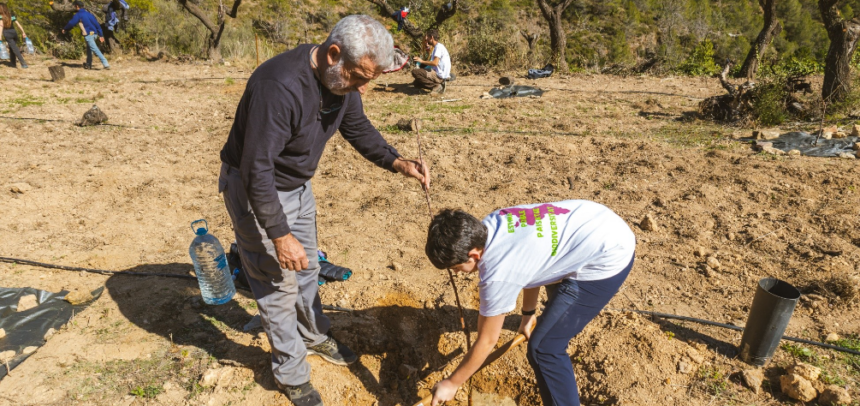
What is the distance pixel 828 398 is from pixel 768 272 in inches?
52.5

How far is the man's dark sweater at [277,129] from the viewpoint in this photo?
1.87m

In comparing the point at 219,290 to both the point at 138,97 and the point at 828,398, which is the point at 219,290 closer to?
the point at 828,398

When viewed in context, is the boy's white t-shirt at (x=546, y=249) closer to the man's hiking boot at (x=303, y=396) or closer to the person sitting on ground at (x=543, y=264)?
the person sitting on ground at (x=543, y=264)

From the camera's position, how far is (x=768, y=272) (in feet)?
11.7

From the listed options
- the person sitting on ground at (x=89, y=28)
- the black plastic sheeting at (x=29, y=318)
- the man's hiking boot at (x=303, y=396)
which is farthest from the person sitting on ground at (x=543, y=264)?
the person sitting on ground at (x=89, y=28)

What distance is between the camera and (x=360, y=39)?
73.5 inches

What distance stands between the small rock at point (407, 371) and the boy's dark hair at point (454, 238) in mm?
1325

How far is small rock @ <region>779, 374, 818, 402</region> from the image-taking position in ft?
8.00

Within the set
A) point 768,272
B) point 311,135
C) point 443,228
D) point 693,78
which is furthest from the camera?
point 693,78

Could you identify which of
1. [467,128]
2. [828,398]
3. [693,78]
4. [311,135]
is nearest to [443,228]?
[311,135]

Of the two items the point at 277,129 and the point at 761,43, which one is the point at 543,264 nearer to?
the point at 277,129

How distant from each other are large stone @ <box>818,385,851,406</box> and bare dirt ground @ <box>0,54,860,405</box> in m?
0.15

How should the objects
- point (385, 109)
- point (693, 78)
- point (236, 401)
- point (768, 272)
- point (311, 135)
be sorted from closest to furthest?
point (311, 135), point (236, 401), point (768, 272), point (385, 109), point (693, 78)

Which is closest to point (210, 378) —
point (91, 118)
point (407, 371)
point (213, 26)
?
point (407, 371)
